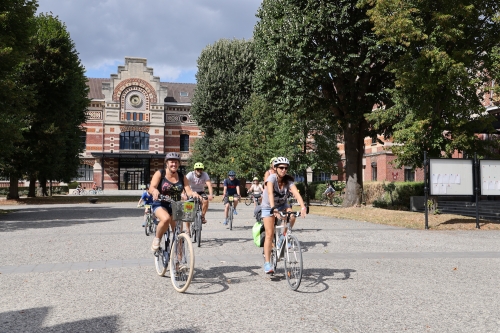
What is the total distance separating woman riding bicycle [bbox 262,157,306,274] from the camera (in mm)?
6988

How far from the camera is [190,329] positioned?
462 centimetres

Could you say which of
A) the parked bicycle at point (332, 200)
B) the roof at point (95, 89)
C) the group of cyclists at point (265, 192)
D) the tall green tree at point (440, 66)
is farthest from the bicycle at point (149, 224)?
the roof at point (95, 89)

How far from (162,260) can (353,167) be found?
18.3 meters

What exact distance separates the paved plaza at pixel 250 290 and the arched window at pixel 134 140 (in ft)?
167

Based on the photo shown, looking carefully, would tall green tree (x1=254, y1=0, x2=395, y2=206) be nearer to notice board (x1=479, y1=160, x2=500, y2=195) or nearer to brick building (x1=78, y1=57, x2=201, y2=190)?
notice board (x1=479, y1=160, x2=500, y2=195)

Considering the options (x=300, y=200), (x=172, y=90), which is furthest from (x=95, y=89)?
(x=300, y=200)

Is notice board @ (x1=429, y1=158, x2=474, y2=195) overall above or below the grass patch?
above

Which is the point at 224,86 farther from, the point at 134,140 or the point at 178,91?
the point at 178,91

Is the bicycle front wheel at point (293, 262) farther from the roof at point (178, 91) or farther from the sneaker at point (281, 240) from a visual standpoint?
the roof at point (178, 91)

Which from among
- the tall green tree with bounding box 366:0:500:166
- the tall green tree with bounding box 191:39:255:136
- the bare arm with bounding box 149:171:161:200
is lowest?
the bare arm with bounding box 149:171:161:200

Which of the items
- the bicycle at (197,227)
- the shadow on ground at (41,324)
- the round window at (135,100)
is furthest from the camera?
the round window at (135,100)

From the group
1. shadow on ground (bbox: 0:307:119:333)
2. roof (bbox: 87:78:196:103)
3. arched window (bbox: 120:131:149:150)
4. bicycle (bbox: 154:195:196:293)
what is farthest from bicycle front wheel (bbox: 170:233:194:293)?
roof (bbox: 87:78:196:103)

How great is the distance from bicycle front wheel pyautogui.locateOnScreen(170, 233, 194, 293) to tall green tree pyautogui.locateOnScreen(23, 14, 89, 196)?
92.5ft

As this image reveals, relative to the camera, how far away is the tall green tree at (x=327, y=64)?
68.5 ft
